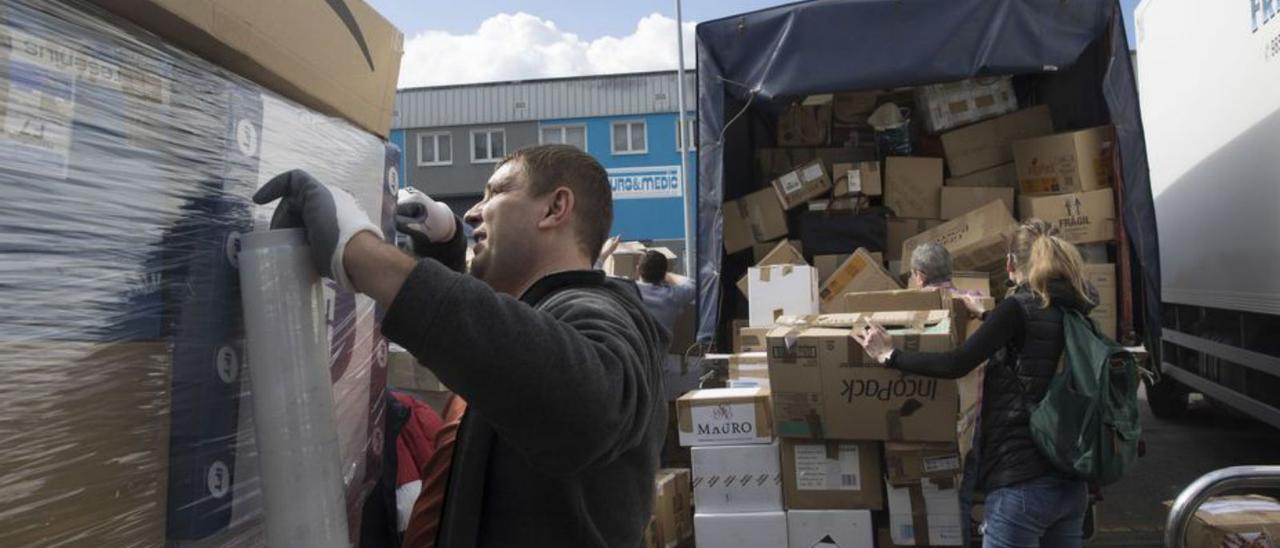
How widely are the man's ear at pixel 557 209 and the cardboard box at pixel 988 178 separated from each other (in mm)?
5102

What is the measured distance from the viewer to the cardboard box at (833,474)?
425cm

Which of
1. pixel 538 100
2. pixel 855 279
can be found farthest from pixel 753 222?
pixel 538 100

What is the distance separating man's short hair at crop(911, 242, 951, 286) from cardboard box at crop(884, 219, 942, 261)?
4.25 ft

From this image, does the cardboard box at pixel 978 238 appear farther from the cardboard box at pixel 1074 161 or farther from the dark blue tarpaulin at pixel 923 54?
the dark blue tarpaulin at pixel 923 54

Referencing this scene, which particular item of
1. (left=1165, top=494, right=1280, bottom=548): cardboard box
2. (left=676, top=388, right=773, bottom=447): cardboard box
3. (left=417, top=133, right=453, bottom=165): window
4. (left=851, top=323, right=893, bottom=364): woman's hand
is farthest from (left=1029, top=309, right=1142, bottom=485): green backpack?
(left=417, top=133, right=453, bottom=165): window

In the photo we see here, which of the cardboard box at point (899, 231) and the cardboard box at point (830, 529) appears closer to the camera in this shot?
the cardboard box at point (830, 529)

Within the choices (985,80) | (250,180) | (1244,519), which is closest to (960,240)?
(985,80)

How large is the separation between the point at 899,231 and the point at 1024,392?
3.06 m

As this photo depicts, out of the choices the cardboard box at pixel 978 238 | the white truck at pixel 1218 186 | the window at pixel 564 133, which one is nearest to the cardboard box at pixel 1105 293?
the white truck at pixel 1218 186

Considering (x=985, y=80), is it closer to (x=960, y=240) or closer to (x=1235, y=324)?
(x=960, y=240)

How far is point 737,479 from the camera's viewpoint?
4445 millimetres

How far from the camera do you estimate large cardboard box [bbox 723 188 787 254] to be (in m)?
6.06

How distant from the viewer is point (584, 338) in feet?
3.67

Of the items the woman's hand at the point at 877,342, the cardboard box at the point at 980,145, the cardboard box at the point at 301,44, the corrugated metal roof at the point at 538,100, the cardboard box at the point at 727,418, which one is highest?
the corrugated metal roof at the point at 538,100
